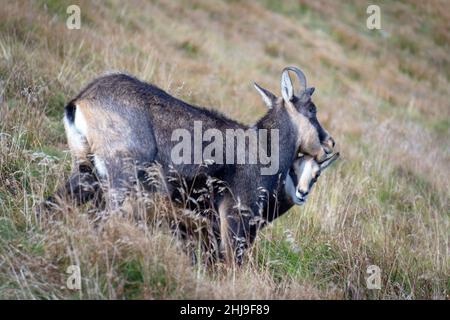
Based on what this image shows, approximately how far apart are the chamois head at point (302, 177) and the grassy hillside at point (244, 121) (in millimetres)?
408

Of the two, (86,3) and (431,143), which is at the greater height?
(86,3)

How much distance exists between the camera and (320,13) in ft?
68.9

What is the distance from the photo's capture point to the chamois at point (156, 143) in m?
5.25

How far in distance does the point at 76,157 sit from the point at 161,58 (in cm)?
563

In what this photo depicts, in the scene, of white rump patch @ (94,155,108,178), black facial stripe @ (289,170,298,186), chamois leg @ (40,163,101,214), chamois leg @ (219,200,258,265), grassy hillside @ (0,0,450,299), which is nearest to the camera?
grassy hillside @ (0,0,450,299)

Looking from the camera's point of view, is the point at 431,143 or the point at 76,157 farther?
the point at 431,143

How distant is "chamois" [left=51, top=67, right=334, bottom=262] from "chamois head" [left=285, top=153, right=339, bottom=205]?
6.1 inches

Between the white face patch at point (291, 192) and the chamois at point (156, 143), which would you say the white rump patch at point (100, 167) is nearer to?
the chamois at point (156, 143)

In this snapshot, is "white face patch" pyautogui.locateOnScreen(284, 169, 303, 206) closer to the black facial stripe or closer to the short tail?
the black facial stripe

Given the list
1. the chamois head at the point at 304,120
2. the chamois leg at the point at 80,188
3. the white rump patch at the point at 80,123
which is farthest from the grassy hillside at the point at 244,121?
the chamois head at the point at 304,120

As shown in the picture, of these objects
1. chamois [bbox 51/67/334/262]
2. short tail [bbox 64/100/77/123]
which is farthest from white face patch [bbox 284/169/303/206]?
short tail [bbox 64/100/77/123]

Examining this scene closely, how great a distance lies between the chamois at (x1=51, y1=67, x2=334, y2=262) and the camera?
5.25 meters
